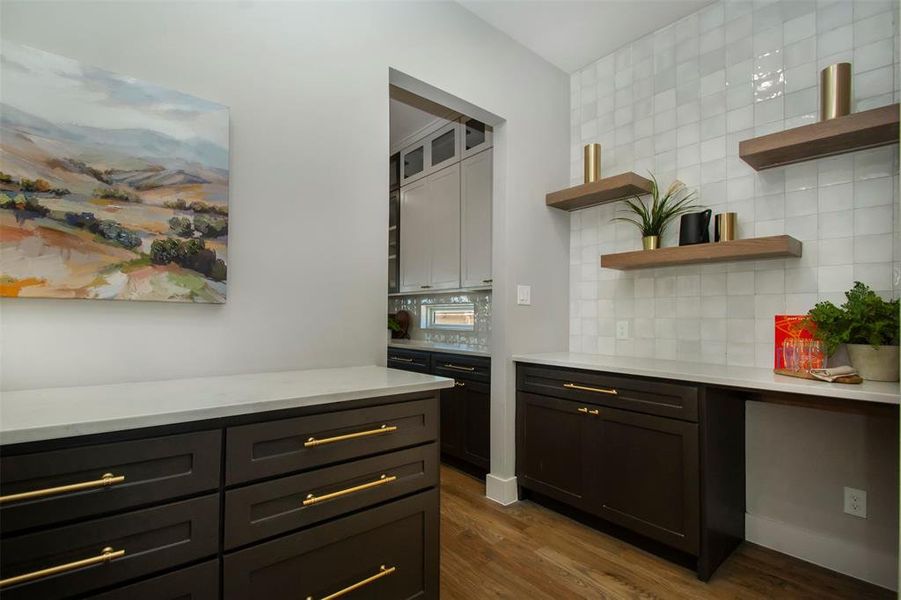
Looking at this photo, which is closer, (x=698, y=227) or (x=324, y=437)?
(x=324, y=437)

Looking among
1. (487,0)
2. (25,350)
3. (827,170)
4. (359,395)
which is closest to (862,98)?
(827,170)

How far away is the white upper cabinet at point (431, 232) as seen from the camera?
3.58 m

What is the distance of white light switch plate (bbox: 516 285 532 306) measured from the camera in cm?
262

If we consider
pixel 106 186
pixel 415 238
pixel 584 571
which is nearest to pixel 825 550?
pixel 584 571

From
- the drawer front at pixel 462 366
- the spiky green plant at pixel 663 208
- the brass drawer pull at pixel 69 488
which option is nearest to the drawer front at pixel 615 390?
the drawer front at pixel 462 366

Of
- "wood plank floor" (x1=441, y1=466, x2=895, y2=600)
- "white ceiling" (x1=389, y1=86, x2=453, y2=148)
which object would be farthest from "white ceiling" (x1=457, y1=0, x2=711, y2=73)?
"wood plank floor" (x1=441, y1=466, x2=895, y2=600)

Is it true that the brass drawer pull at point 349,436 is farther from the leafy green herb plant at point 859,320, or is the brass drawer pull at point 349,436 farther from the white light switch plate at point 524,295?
the leafy green herb plant at point 859,320

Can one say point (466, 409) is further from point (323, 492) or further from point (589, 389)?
point (323, 492)

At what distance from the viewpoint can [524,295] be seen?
2658 millimetres

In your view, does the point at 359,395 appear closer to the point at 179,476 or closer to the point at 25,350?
the point at 179,476

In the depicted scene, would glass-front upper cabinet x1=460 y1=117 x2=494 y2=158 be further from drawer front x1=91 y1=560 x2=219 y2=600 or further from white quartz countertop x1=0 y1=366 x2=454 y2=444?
drawer front x1=91 y1=560 x2=219 y2=600

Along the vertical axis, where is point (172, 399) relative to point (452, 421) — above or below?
above

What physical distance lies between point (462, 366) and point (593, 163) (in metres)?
1.59

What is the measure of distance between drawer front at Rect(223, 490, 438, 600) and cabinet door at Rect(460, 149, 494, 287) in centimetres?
208
